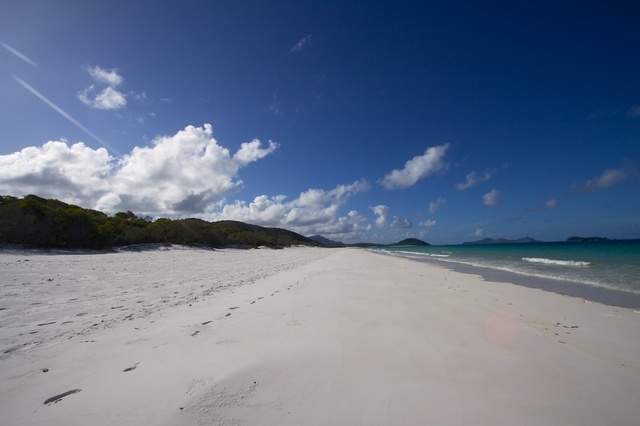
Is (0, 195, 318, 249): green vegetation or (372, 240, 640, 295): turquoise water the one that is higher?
(0, 195, 318, 249): green vegetation

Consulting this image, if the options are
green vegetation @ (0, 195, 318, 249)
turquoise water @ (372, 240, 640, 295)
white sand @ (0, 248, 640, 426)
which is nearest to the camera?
white sand @ (0, 248, 640, 426)

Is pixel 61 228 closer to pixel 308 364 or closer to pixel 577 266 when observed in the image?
pixel 308 364

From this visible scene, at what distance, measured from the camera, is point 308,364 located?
330 centimetres

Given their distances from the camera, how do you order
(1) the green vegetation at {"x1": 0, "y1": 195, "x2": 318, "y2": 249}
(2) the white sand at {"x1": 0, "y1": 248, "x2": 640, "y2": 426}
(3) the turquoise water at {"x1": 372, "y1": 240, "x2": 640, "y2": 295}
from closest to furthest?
(2) the white sand at {"x1": 0, "y1": 248, "x2": 640, "y2": 426} < (3) the turquoise water at {"x1": 372, "y1": 240, "x2": 640, "y2": 295} < (1) the green vegetation at {"x1": 0, "y1": 195, "x2": 318, "y2": 249}

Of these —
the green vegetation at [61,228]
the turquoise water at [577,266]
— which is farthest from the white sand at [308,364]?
the green vegetation at [61,228]

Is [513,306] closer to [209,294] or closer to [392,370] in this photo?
[392,370]

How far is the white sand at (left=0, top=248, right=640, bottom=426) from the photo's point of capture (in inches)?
95.9

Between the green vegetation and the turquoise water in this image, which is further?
Answer: the green vegetation

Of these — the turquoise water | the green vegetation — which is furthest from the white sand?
the green vegetation

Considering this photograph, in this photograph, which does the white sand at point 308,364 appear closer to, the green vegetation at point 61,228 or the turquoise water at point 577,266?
the turquoise water at point 577,266

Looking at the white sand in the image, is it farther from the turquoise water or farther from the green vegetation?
the green vegetation

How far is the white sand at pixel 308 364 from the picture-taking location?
2.44 m

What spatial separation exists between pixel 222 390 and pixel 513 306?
760 cm

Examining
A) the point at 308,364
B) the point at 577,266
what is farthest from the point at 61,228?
the point at 577,266
